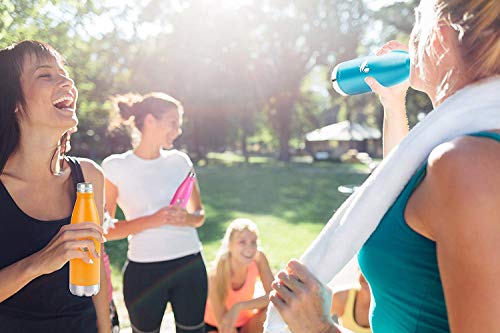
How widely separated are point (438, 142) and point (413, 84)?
27 centimetres

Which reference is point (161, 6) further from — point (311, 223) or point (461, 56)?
point (461, 56)

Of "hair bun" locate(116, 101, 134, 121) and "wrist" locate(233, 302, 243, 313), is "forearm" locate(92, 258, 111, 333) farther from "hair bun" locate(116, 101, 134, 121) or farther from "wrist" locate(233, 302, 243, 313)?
"wrist" locate(233, 302, 243, 313)

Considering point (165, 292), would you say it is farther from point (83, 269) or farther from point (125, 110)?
point (83, 269)

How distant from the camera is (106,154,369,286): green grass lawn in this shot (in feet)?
24.6

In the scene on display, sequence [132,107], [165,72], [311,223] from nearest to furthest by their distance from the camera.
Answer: [132,107] → [311,223] → [165,72]

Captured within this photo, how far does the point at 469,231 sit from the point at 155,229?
8.02 ft

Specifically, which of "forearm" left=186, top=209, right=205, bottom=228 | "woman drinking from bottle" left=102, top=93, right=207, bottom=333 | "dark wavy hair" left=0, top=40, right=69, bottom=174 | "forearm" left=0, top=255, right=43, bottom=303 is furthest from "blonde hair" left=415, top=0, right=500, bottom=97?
"forearm" left=186, top=209, right=205, bottom=228

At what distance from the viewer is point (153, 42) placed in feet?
93.4

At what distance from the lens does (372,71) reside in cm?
154

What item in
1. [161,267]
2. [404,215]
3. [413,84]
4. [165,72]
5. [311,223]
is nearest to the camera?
[404,215]

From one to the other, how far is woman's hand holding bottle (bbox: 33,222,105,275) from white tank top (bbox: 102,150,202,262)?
142cm

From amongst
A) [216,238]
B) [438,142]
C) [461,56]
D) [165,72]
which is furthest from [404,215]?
[165,72]

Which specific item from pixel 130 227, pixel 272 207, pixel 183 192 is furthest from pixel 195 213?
pixel 272 207

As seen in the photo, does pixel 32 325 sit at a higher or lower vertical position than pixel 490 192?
lower
